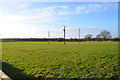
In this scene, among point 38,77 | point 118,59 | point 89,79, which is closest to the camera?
point 89,79

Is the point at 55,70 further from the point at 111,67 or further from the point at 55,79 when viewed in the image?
the point at 111,67

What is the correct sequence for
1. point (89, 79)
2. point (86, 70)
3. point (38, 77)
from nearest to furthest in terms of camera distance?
1. point (89, 79)
2. point (38, 77)
3. point (86, 70)

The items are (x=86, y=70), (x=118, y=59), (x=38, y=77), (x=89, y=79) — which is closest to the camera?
(x=89, y=79)

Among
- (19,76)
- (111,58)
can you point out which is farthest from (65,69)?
(111,58)

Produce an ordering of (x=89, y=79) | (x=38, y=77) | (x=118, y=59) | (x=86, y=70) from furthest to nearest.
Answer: (x=118, y=59) → (x=86, y=70) → (x=38, y=77) → (x=89, y=79)

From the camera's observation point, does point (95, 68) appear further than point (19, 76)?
Yes

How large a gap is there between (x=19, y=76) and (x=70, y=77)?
7.82ft

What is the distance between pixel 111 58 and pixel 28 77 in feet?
17.5

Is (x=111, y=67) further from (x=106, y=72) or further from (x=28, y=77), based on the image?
(x=28, y=77)

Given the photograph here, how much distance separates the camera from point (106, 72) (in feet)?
24.8

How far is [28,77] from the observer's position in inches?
292

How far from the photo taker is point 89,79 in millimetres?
6836

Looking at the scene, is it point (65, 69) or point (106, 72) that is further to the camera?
point (65, 69)

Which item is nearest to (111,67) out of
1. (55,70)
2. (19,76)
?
(55,70)
